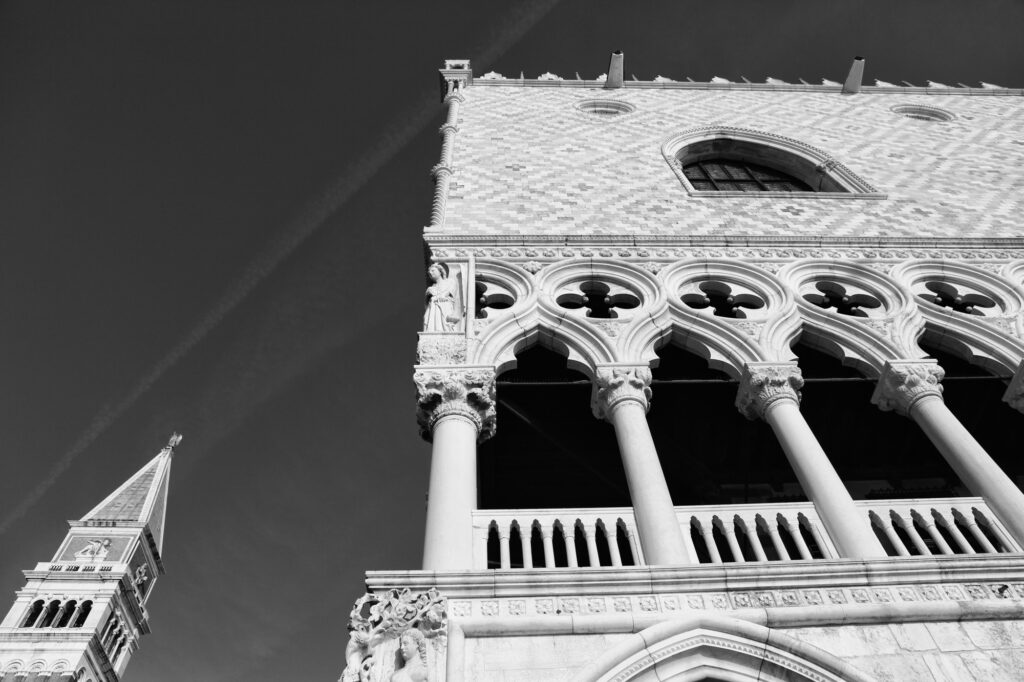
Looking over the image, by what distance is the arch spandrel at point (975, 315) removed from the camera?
7.66 meters

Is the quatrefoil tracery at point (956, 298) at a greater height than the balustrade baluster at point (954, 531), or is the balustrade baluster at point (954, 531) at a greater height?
the quatrefoil tracery at point (956, 298)

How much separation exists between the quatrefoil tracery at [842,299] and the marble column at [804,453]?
1694 mm

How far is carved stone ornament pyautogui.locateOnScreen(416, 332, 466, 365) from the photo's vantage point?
22.7ft

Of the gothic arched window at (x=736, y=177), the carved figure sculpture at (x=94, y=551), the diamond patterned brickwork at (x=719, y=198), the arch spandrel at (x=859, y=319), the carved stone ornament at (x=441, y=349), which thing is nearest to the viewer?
the carved stone ornament at (x=441, y=349)

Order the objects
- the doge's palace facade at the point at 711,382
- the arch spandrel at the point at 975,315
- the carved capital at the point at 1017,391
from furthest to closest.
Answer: the arch spandrel at the point at 975,315
the carved capital at the point at 1017,391
the doge's palace facade at the point at 711,382

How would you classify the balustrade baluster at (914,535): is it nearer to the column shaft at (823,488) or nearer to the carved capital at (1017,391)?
the column shaft at (823,488)

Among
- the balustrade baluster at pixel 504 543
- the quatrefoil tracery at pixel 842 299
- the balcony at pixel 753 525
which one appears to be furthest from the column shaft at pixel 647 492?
the quatrefoil tracery at pixel 842 299

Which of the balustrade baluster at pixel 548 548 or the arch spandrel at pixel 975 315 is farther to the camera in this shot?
the arch spandrel at pixel 975 315

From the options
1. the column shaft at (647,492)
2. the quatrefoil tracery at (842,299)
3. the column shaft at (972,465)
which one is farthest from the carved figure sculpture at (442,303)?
the column shaft at (972,465)

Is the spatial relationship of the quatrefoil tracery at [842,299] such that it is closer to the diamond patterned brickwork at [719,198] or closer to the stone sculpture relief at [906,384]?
the diamond patterned brickwork at [719,198]

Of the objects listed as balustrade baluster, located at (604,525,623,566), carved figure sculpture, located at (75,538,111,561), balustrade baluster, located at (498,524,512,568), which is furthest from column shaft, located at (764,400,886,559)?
carved figure sculpture, located at (75,538,111,561)

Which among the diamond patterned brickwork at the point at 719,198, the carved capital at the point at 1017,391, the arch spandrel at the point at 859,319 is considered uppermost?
the diamond patterned brickwork at the point at 719,198

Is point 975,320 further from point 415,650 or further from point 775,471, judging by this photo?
point 415,650

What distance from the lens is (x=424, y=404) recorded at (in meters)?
6.62
